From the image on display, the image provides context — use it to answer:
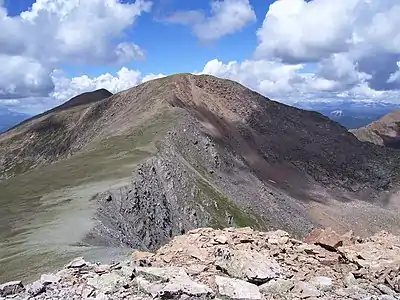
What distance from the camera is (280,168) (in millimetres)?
114312

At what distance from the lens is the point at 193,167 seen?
8544cm

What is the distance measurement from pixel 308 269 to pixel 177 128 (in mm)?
74528

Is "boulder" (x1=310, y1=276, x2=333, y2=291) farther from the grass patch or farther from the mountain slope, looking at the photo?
the grass patch

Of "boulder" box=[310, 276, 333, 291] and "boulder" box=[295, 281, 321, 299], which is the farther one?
"boulder" box=[310, 276, 333, 291]

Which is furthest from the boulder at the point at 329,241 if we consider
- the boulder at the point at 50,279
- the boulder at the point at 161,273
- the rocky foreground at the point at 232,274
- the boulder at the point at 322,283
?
the boulder at the point at 50,279

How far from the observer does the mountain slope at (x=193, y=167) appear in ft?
186

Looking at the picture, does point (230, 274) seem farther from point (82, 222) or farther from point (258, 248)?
point (82, 222)

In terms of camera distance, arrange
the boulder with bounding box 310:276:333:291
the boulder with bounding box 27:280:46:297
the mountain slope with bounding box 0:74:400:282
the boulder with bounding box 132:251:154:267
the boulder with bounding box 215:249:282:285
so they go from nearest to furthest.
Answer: the boulder with bounding box 27:280:46:297, the boulder with bounding box 310:276:333:291, the boulder with bounding box 215:249:282:285, the boulder with bounding box 132:251:154:267, the mountain slope with bounding box 0:74:400:282

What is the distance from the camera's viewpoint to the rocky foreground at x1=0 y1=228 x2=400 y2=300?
53.8 ft

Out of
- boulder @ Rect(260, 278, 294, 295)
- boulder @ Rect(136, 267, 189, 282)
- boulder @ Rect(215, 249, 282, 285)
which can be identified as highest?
boulder @ Rect(136, 267, 189, 282)

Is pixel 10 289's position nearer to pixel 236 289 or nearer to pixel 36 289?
pixel 36 289

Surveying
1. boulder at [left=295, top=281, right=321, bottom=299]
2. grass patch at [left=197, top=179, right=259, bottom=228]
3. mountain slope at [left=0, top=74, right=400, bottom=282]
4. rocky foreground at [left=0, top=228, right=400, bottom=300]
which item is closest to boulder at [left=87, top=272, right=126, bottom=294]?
rocky foreground at [left=0, top=228, right=400, bottom=300]

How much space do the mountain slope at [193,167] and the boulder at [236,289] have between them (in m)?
23.3

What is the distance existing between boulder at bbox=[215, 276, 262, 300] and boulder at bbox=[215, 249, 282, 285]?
52 centimetres
